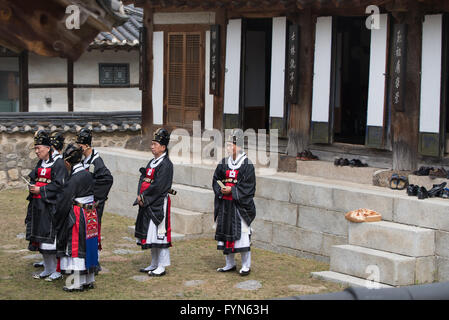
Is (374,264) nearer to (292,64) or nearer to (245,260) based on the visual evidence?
(245,260)

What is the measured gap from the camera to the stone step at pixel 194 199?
40.3 ft

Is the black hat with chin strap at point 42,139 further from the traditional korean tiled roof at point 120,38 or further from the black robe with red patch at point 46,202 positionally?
the traditional korean tiled roof at point 120,38

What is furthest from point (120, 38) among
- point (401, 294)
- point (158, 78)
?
point (401, 294)

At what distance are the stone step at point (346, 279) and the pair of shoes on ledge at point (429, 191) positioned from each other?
58.9 inches

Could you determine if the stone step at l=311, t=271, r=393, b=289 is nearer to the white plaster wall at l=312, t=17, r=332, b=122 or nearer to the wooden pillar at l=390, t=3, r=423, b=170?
the wooden pillar at l=390, t=3, r=423, b=170

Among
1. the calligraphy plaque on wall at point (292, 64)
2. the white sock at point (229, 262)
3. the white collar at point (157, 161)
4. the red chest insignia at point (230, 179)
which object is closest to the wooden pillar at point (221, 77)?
the calligraphy plaque on wall at point (292, 64)

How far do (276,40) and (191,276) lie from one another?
5.20m

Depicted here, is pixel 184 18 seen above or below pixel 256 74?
above

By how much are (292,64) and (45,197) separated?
521cm

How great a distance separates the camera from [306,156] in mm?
12391

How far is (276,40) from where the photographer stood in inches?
502

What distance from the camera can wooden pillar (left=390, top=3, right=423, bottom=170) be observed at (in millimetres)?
10539

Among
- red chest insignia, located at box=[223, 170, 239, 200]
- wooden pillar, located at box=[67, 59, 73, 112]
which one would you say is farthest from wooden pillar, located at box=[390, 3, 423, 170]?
wooden pillar, located at box=[67, 59, 73, 112]
